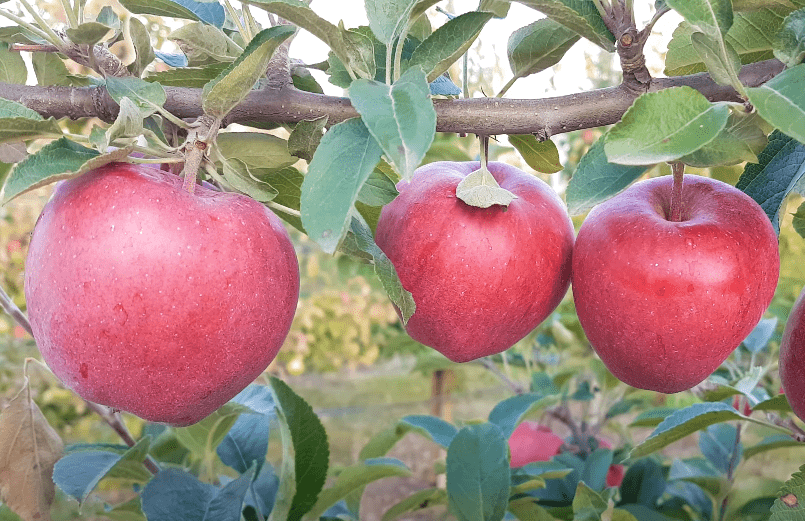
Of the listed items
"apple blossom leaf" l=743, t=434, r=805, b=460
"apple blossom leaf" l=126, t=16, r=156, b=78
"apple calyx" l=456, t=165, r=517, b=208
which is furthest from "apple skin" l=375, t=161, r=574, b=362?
"apple blossom leaf" l=743, t=434, r=805, b=460

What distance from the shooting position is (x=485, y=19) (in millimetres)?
443

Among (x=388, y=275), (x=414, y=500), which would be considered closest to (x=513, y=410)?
(x=414, y=500)

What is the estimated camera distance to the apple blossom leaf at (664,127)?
36 centimetres

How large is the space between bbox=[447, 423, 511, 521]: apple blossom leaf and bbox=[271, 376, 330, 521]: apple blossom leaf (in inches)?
6.1

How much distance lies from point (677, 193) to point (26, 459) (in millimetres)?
623

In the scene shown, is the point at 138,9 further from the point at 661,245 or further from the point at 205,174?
the point at 661,245

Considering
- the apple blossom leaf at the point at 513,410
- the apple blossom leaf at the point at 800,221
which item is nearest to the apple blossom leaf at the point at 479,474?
the apple blossom leaf at the point at 513,410

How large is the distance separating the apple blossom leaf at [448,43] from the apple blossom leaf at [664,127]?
118 mm

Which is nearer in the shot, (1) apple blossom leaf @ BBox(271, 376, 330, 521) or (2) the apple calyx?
(2) the apple calyx

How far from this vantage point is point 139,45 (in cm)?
51

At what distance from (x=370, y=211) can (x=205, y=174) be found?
0.15m

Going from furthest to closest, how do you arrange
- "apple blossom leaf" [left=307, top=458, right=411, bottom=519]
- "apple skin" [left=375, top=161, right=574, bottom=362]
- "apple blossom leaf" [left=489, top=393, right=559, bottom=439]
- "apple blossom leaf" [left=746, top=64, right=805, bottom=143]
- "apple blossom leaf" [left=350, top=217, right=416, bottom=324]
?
"apple blossom leaf" [left=489, top=393, right=559, bottom=439] < "apple blossom leaf" [left=307, top=458, right=411, bottom=519] < "apple skin" [left=375, top=161, right=574, bottom=362] < "apple blossom leaf" [left=350, top=217, right=416, bottom=324] < "apple blossom leaf" [left=746, top=64, right=805, bottom=143]

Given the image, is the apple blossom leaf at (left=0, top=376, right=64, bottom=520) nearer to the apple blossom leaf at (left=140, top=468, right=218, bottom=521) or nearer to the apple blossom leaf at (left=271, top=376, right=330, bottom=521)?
the apple blossom leaf at (left=140, top=468, right=218, bottom=521)

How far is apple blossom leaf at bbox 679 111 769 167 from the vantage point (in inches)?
17.0
